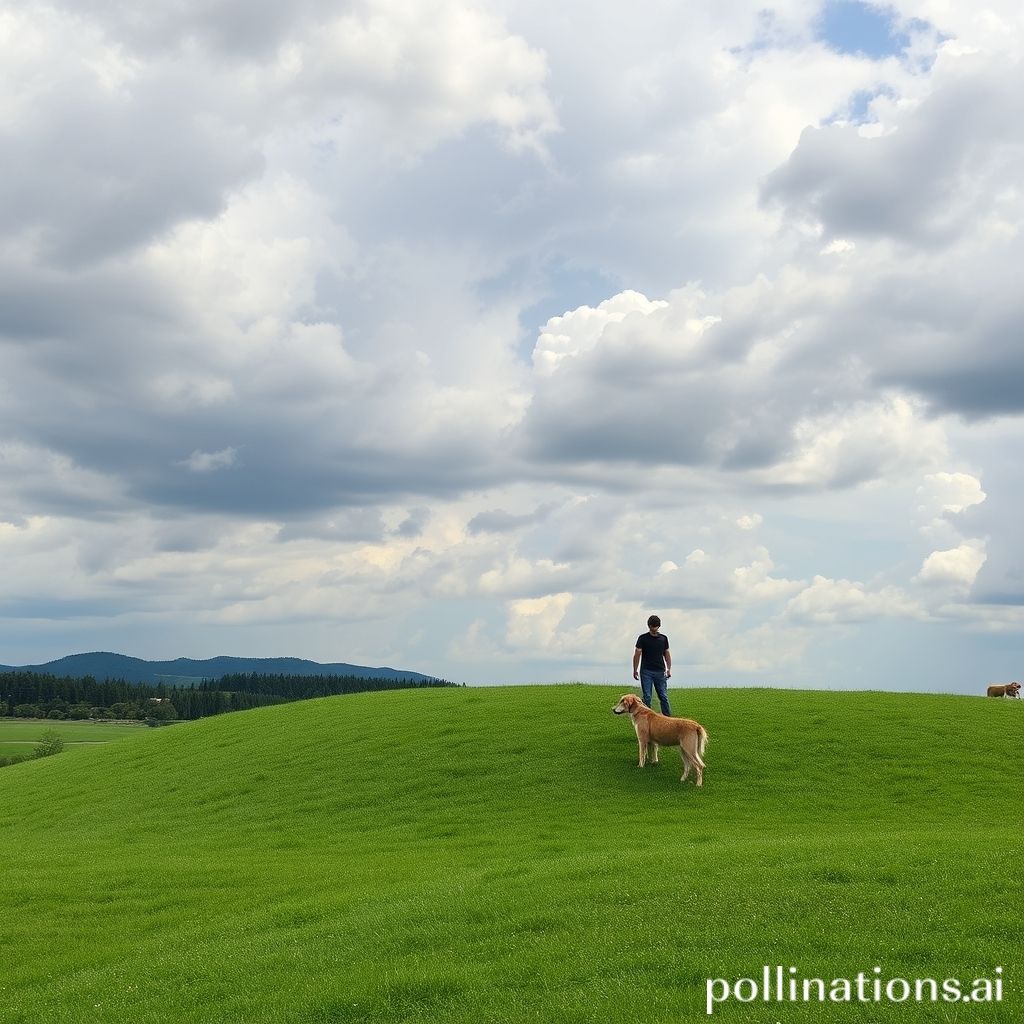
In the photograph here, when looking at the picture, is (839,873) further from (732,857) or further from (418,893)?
(418,893)

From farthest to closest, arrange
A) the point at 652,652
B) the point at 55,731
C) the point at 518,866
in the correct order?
the point at 55,731, the point at 652,652, the point at 518,866

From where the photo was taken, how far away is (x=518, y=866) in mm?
19984

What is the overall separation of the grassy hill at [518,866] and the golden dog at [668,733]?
97 centimetres

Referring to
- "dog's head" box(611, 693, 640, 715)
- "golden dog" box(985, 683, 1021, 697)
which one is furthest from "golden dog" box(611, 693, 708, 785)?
"golden dog" box(985, 683, 1021, 697)

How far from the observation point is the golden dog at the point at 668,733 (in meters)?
29.9

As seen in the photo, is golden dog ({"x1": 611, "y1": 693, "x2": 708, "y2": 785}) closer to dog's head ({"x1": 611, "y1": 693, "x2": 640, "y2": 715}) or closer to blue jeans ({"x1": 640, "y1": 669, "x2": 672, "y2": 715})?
dog's head ({"x1": 611, "y1": 693, "x2": 640, "y2": 715})

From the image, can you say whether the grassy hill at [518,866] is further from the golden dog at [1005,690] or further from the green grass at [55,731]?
the green grass at [55,731]

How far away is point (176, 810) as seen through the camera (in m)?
34.2

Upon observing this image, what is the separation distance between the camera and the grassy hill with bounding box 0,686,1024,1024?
12375mm

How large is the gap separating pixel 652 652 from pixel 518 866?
47.1 ft

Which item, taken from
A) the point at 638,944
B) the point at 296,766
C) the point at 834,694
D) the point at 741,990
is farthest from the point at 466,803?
the point at 834,694

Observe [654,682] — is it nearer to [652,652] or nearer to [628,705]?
[652,652]

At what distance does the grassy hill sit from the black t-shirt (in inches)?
140

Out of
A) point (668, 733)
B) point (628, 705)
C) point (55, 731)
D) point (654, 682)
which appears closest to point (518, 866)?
point (668, 733)
